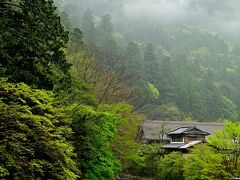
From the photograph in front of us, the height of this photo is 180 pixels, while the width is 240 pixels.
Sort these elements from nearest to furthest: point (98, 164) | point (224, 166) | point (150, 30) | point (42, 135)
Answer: point (42, 135)
point (98, 164)
point (224, 166)
point (150, 30)

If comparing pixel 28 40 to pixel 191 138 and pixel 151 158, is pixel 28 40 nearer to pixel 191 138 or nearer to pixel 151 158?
pixel 151 158

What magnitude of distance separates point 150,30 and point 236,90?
44.6 m

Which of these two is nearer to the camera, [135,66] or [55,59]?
[55,59]

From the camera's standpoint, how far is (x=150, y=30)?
12362 cm

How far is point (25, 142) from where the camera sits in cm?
785

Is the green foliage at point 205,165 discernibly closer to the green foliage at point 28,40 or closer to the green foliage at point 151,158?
the green foliage at point 151,158

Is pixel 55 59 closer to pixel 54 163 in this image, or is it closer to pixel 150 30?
pixel 54 163

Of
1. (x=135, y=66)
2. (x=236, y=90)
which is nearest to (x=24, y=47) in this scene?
(x=135, y=66)

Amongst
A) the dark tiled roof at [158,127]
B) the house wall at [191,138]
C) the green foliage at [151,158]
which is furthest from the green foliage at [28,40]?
the dark tiled roof at [158,127]

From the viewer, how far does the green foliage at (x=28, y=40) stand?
981 cm

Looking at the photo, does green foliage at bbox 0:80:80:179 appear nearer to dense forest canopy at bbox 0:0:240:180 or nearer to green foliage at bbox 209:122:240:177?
dense forest canopy at bbox 0:0:240:180

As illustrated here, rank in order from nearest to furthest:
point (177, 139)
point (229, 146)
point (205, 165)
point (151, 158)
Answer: point (229, 146) < point (205, 165) < point (151, 158) < point (177, 139)

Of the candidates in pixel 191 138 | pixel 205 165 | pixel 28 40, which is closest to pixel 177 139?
pixel 191 138

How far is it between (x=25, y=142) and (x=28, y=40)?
3334 millimetres
